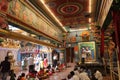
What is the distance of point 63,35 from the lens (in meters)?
12.8

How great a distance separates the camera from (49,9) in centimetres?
646

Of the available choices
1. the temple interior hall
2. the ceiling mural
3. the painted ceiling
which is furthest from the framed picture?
the ceiling mural

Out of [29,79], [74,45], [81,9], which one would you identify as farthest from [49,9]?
[74,45]

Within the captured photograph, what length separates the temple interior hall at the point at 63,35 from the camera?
12.7 feet

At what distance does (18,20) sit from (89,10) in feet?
13.2

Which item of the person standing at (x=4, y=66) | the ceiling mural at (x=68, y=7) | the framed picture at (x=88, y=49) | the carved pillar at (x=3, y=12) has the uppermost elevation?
the ceiling mural at (x=68, y=7)

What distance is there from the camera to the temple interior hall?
386 centimetres

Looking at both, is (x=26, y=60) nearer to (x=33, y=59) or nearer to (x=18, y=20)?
(x=33, y=59)

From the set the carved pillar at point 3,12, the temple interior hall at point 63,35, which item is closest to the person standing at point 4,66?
the temple interior hall at point 63,35

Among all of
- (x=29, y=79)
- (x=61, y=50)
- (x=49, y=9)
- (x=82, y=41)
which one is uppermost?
(x=49, y=9)

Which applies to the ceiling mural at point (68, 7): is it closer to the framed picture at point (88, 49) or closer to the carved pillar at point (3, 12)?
the carved pillar at point (3, 12)

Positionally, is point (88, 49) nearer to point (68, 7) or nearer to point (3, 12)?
point (68, 7)

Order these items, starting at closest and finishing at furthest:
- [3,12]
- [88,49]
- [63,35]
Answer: [3,12]
[88,49]
[63,35]

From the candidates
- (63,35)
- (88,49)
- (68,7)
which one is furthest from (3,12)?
(88,49)
